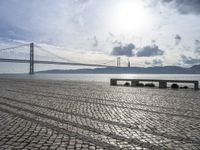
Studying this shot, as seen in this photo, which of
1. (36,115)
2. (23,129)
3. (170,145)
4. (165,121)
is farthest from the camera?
(36,115)

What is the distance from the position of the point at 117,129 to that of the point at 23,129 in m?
2.27

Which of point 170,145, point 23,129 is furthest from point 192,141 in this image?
point 23,129

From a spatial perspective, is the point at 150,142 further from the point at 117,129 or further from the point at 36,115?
the point at 36,115

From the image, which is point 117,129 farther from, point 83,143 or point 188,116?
point 188,116

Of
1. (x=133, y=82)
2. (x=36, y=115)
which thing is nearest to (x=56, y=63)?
(x=133, y=82)

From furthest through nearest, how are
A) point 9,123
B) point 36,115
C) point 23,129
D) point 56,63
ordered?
point 56,63 < point 36,115 < point 9,123 < point 23,129

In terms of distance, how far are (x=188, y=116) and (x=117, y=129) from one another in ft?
10.3

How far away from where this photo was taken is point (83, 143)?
5.08m

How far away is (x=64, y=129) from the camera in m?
6.29

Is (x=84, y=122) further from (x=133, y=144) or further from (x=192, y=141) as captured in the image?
(x=192, y=141)

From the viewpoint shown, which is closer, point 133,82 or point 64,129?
point 64,129

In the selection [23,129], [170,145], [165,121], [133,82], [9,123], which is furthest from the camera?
[133,82]

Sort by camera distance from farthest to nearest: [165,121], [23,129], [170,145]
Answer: [165,121], [23,129], [170,145]

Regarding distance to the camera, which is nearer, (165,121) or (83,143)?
(83,143)
